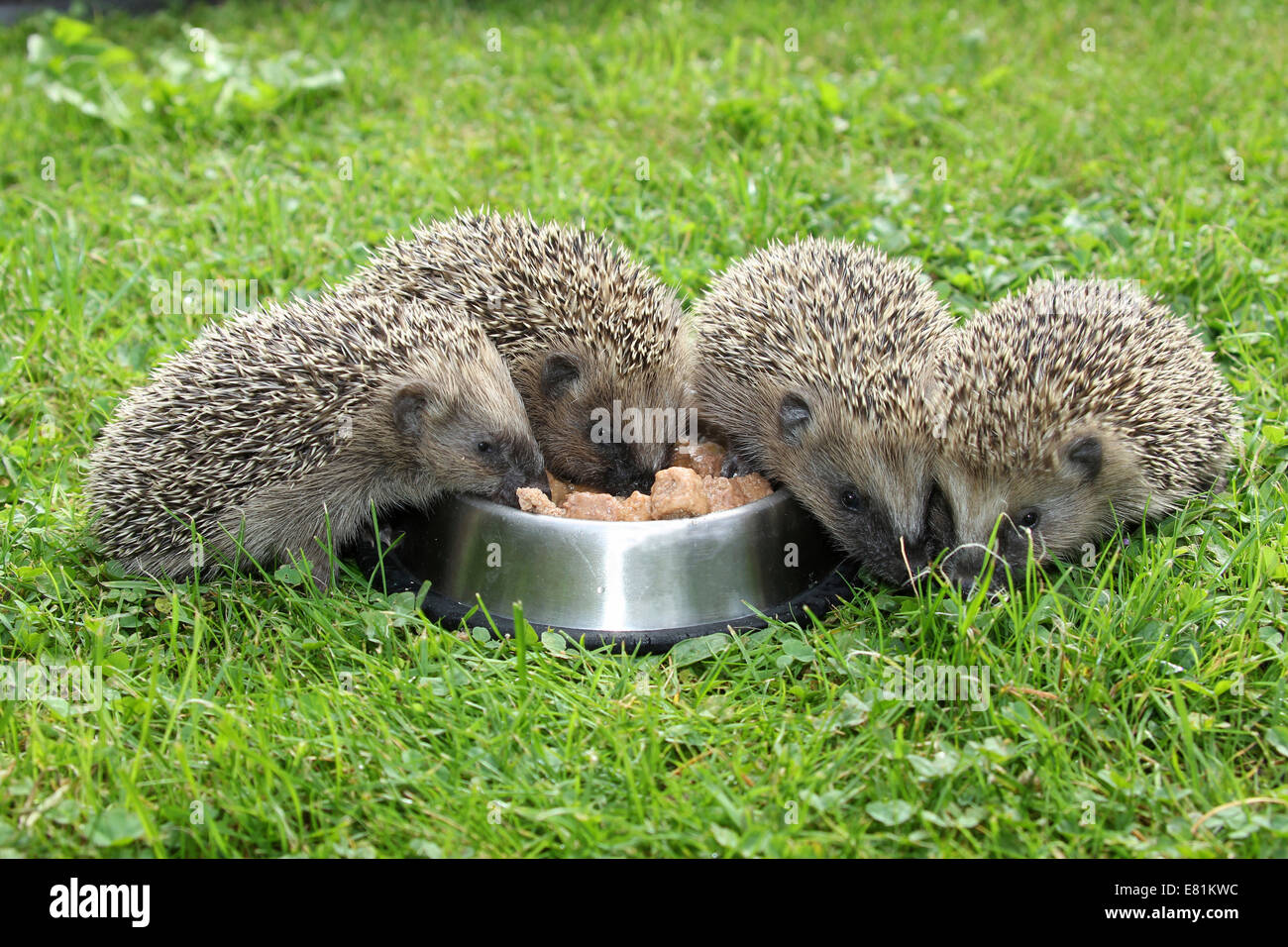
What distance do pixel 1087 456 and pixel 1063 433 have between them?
131 mm

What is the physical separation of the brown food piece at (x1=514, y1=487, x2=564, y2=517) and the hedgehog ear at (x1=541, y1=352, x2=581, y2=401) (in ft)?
2.07

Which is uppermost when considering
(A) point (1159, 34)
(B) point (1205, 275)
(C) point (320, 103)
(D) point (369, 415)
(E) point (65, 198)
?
(A) point (1159, 34)

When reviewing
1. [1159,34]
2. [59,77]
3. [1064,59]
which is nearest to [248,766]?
[59,77]

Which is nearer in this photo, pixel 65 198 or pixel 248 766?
pixel 248 766

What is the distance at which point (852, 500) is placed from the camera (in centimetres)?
470

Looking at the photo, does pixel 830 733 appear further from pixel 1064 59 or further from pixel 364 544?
pixel 1064 59

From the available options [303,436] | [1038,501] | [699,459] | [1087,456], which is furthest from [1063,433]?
[303,436]

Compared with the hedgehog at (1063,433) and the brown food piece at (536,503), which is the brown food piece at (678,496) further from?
the hedgehog at (1063,433)

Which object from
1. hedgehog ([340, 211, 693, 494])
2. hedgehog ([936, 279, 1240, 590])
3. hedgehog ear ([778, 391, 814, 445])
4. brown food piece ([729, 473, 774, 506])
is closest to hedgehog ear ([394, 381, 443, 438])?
hedgehog ([340, 211, 693, 494])

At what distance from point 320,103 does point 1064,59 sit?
5.22 m

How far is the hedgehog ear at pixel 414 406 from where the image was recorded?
15.3 ft

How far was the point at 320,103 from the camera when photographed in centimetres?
788

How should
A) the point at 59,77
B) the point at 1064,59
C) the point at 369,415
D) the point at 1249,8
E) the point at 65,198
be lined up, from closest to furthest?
the point at 369,415 → the point at 65,198 → the point at 59,77 → the point at 1064,59 → the point at 1249,8

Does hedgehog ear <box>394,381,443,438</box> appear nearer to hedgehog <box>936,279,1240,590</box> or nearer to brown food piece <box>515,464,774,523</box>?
brown food piece <box>515,464,774,523</box>
